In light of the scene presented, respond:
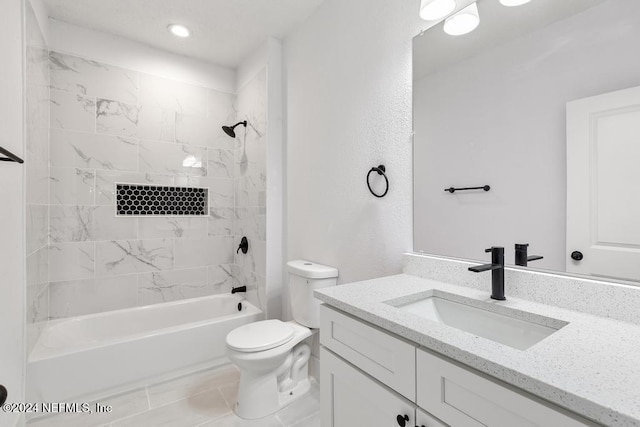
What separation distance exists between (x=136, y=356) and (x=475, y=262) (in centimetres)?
222

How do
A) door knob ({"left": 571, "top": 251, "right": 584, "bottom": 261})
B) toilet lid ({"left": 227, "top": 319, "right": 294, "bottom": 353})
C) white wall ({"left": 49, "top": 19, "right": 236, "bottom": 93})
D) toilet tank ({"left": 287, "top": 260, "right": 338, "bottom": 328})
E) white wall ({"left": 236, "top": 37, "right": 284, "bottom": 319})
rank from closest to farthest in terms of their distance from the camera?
door knob ({"left": 571, "top": 251, "right": 584, "bottom": 261})
toilet lid ({"left": 227, "top": 319, "right": 294, "bottom": 353})
toilet tank ({"left": 287, "top": 260, "right": 338, "bottom": 328})
white wall ({"left": 49, "top": 19, "right": 236, "bottom": 93})
white wall ({"left": 236, "top": 37, "right": 284, "bottom": 319})

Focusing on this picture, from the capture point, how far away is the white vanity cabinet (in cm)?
63

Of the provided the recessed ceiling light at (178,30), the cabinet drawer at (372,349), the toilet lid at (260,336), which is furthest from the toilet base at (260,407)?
the recessed ceiling light at (178,30)

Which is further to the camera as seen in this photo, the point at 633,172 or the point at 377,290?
the point at 377,290

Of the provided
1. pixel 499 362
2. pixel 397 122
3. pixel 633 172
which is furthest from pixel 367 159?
pixel 499 362

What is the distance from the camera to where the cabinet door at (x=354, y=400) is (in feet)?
2.93

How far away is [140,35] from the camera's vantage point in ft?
8.27

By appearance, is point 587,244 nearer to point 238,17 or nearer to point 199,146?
point 238,17

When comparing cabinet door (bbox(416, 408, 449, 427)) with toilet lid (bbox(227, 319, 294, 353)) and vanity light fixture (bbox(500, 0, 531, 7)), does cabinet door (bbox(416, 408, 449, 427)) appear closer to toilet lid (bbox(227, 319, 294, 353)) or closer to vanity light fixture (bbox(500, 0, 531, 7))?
toilet lid (bbox(227, 319, 294, 353))

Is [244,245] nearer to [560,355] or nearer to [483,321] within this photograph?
[483,321]

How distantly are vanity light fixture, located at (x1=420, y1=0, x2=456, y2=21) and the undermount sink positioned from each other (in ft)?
3.97

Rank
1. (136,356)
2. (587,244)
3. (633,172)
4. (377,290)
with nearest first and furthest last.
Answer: (633,172)
(587,244)
(377,290)
(136,356)

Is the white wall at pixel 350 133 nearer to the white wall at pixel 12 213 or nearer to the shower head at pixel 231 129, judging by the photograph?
the shower head at pixel 231 129

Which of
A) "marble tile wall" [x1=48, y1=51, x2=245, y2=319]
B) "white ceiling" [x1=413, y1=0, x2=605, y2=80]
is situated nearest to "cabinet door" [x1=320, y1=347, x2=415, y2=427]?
"white ceiling" [x1=413, y1=0, x2=605, y2=80]
